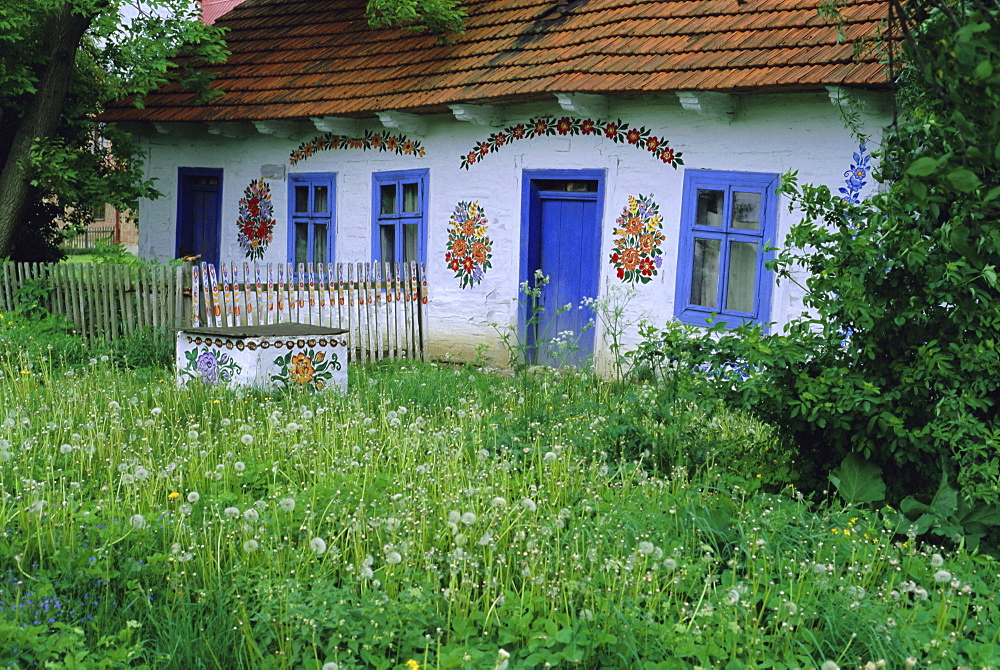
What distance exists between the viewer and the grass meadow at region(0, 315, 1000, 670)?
3.60m

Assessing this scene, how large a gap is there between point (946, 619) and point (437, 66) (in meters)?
9.17

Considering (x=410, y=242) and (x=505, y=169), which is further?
(x=410, y=242)

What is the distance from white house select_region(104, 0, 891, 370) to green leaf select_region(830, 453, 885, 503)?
11.3 feet

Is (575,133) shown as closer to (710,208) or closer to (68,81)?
(710,208)

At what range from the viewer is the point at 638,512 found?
482cm

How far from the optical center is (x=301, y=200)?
13.4 m

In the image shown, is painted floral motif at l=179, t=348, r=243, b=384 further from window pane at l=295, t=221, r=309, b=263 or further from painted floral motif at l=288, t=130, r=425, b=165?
window pane at l=295, t=221, r=309, b=263

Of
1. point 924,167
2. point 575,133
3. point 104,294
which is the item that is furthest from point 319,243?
point 924,167

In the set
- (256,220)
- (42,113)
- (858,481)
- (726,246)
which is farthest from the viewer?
(256,220)

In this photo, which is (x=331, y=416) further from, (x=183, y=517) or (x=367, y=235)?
(x=367, y=235)

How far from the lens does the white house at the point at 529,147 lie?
29.2 ft

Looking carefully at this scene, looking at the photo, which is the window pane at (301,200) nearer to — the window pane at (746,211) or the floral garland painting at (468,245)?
the floral garland painting at (468,245)

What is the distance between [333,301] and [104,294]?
2452mm

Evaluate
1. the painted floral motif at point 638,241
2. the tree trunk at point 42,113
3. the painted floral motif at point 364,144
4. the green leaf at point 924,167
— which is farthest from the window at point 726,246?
the tree trunk at point 42,113
